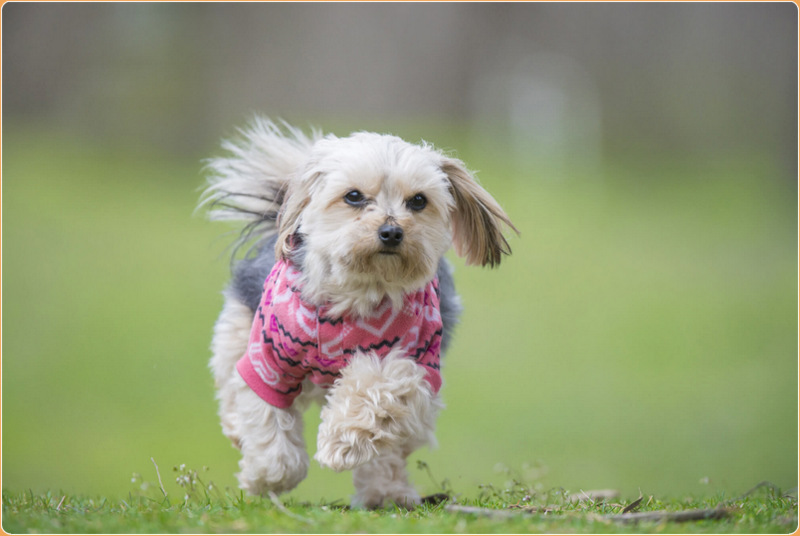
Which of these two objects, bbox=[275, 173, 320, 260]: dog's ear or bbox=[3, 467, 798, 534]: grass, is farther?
bbox=[275, 173, 320, 260]: dog's ear

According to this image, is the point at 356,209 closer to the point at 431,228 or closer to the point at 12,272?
the point at 431,228

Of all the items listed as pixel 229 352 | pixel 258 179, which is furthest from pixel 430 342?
pixel 258 179

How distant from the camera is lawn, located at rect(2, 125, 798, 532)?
287 inches

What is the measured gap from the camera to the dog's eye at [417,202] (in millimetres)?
3779

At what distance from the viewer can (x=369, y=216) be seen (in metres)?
3.63

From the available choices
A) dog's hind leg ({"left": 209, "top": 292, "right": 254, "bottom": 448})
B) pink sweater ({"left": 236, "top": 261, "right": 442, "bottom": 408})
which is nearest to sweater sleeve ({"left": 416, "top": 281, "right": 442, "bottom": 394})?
pink sweater ({"left": 236, "top": 261, "right": 442, "bottom": 408})

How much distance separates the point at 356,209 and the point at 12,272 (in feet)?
31.9

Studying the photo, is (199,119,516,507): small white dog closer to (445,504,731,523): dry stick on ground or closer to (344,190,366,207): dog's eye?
(344,190,366,207): dog's eye

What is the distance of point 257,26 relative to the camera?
56.3ft

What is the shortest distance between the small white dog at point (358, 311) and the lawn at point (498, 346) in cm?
35

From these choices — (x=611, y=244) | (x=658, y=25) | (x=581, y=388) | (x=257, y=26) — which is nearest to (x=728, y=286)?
(x=611, y=244)

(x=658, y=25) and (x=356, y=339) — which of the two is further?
(x=658, y=25)

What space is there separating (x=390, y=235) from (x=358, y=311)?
40 centimetres

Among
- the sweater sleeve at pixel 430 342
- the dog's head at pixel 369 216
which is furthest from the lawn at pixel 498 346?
the dog's head at pixel 369 216
